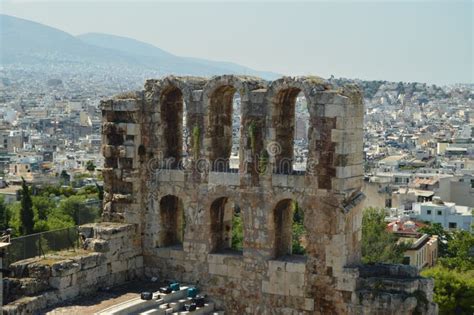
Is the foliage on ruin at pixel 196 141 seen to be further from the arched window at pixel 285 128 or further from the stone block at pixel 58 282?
the stone block at pixel 58 282

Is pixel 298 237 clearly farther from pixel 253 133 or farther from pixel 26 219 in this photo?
pixel 253 133

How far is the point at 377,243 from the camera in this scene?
45812mm

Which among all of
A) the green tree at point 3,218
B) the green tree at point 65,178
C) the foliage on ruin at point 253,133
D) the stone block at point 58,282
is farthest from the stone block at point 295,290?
the green tree at point 65,178

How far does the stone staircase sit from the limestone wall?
4.28 feet

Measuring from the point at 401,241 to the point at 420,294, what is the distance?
122 ft

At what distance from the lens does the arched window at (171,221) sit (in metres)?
24.2

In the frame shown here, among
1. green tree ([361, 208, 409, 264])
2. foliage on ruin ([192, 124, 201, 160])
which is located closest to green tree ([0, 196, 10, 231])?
green tree ([361, 208, 409, 264])

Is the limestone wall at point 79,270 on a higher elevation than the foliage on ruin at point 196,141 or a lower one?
lower

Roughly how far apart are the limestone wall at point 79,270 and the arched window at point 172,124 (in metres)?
2.09

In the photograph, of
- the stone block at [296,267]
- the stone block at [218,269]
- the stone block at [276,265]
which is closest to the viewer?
the stone block at [296,267]

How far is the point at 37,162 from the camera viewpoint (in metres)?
122

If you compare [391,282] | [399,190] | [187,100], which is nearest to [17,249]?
[187,100]

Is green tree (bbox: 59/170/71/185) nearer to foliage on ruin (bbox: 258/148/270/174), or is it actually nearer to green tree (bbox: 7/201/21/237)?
green tree (bbox: 7/201/21/237)

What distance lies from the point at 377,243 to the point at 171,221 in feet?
75.6
